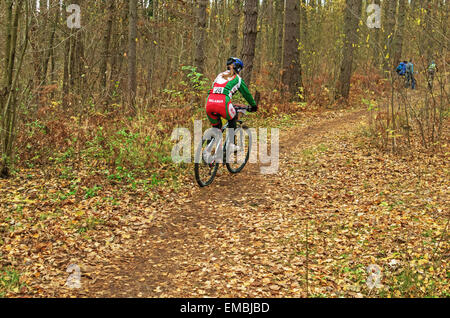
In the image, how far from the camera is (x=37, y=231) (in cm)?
571

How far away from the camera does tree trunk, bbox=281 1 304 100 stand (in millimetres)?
14914

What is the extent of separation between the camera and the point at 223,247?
5.68 meters

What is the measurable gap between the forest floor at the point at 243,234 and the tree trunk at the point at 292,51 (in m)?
7.08

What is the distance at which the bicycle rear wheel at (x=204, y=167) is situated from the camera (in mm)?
7473

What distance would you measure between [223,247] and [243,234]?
1.70 ft

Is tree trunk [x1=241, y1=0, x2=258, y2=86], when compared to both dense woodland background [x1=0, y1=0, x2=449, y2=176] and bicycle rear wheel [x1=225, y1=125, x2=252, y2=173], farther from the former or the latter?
bicycle rear wheel [x1=225, y1=125, x2=252, y2=173]

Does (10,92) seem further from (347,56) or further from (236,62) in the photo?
(347,56)

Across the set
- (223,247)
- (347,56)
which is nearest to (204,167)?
(223,247)

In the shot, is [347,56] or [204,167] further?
[347,56]

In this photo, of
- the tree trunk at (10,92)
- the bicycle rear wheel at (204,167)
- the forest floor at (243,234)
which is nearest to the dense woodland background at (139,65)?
the tree trunk at (10,92)

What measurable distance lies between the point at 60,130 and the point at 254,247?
5.74m

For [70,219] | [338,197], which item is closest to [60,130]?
[70,219]
